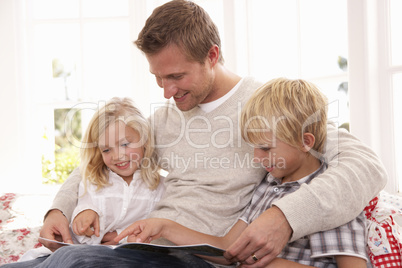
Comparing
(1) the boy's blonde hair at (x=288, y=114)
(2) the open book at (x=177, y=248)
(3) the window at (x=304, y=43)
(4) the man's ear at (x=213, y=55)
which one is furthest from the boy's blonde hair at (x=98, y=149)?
(3) the window at (x=304, y=43)

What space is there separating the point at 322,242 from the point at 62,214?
970 millimetres

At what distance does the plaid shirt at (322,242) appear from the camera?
1.26 metres

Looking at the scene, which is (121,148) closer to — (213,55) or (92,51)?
(213,55)

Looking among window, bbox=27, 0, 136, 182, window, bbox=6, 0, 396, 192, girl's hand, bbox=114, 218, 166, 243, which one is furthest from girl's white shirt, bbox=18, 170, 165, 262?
window, bbox=27, 0, 136, 182

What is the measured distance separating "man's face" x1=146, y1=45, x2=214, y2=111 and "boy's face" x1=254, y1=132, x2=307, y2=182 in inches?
14.3

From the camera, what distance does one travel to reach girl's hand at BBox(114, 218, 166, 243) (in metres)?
1.39

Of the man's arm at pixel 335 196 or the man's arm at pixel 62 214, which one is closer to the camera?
the man's arm at pixel 335 196

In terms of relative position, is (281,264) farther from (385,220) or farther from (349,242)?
(385,220)

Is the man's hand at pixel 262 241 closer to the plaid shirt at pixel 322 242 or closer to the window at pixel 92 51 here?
the plaid shirt at pixel 322 242

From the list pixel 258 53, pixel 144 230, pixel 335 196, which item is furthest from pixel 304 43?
pixel 144 230

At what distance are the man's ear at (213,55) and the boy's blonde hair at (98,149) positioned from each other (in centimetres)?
39

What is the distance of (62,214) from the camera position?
67.0 inches

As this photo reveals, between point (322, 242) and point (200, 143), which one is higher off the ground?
point (200, 143)

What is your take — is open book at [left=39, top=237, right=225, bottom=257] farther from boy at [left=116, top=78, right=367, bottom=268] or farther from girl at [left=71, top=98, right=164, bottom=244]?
girl at [left=71, top=98, right=164, bottom=244]
